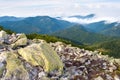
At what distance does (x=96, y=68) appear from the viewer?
4253 centimetres

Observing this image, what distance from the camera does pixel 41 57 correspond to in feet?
132

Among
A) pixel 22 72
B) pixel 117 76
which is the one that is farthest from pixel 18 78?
pixel 117 76

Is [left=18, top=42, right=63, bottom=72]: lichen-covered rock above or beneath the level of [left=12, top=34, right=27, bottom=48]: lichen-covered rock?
beneath

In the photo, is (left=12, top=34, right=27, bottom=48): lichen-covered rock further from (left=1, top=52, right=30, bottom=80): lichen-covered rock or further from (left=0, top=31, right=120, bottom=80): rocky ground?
(left=1, top=52, right=30, bottom=80): lichen-covered rock

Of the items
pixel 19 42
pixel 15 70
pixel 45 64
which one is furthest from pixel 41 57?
pixel 19 42

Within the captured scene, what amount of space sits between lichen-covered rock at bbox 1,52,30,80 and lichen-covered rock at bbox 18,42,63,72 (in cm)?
165

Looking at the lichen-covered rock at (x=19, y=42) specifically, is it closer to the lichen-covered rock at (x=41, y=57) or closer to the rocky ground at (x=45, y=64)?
the rocky ground at (x=45, y=64)

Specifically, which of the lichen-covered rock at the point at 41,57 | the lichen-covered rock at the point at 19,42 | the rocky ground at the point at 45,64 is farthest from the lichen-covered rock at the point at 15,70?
the lichen-covered rock at the point at 19,42

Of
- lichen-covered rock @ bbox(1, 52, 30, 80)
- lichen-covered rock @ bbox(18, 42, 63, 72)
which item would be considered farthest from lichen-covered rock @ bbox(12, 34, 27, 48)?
lichen-covered rock @ bbox(1, 52, 30, 80)

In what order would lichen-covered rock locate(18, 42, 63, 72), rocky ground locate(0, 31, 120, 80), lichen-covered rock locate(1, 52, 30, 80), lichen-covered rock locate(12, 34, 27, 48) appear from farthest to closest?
lichen-covered rock locate(12, 34, 27, 48) → lichen-covered rock locate(18, 42, 63, 72) → rocky ground locate(0, 31, 120, 80) → lichen-covered rock locate(1, 52, 30, 80)

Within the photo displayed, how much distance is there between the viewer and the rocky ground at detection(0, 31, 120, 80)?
3766cm

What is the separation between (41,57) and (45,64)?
1252 millimetres

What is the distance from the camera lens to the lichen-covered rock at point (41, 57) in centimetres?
3947

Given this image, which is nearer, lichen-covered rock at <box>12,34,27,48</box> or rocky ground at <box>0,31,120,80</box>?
rocky ground at <box>0,31,120,80</box>
